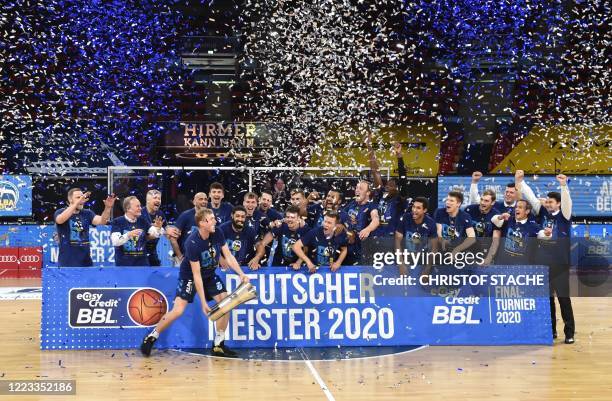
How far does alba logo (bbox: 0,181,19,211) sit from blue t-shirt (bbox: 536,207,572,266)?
12.6 m

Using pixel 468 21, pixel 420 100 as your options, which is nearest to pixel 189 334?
pixel 420 100

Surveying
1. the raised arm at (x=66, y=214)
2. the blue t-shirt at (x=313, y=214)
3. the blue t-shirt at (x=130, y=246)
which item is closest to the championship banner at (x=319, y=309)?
the blue t-shirt at (x=130, y=246)

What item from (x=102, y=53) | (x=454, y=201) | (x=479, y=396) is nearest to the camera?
(x=479, y=396)

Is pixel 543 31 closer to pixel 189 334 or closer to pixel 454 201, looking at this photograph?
pixel 454 201

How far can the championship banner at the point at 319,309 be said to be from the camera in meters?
9.57

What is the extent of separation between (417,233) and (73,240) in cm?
471

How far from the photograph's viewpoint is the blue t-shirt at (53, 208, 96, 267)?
1058 centimetres

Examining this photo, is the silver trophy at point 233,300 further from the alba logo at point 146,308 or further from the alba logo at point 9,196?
the alba logo at point 9,196

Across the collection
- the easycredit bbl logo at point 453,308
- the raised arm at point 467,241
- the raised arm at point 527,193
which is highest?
the raised arm at point 527,193

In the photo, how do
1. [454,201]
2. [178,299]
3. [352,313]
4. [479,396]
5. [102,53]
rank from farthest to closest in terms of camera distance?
1. [102,53]
2. [454,201]
3. [352,313]
4. [178,299]
5. [479,396]

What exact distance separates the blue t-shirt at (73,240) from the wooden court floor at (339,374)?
120 centimetres

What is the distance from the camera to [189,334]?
9.66 metres

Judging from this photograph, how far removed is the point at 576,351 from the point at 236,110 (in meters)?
13.1

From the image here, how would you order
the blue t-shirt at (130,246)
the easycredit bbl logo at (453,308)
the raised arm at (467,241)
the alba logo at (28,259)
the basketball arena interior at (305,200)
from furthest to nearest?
the alba logo at (28,259) < the blue t-shirt at (130,246) < the raised arm at (467,241) < the easycredit bbl logo at (453,308) < the basketball arena interior at (305,200)
